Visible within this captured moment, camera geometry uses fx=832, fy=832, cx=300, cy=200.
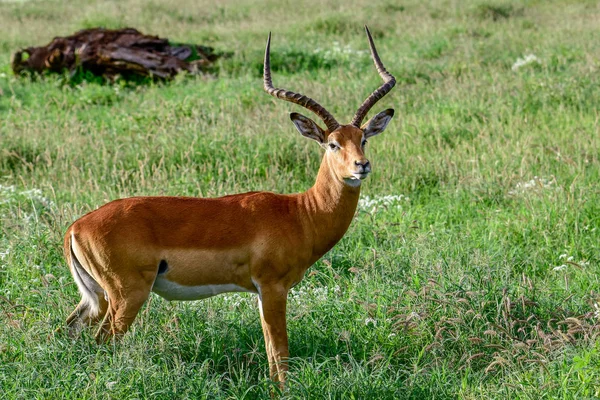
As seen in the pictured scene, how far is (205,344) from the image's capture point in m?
5.25

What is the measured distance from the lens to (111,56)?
13.7 meters

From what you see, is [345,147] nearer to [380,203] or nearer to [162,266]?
[162,266]

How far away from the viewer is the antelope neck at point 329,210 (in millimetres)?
5402

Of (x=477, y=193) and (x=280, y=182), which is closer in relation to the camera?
(x=477, y=193)

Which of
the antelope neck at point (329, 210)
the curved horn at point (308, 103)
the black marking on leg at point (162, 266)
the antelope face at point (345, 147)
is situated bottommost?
the black marking on leg at point (162, 266)

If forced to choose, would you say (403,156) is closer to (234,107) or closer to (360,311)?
(234,107)

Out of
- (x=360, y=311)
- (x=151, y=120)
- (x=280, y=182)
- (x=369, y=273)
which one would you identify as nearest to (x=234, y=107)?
(x=151, y=120)

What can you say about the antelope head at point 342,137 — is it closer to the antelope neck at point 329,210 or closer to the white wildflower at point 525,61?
the antelope neck at point 329,210

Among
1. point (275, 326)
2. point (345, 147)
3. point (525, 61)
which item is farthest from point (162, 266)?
point (525, 61)

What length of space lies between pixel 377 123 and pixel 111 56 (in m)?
8.85

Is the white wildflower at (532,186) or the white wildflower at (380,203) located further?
the white wildflower at (532,186)

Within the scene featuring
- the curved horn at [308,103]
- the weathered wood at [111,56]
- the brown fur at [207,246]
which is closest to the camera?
the brown fur at [207,246]

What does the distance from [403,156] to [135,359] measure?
5273 mm

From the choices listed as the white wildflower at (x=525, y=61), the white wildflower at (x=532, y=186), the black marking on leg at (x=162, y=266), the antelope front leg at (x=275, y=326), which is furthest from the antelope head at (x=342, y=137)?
the white wildflower at (x=525, y=61)
